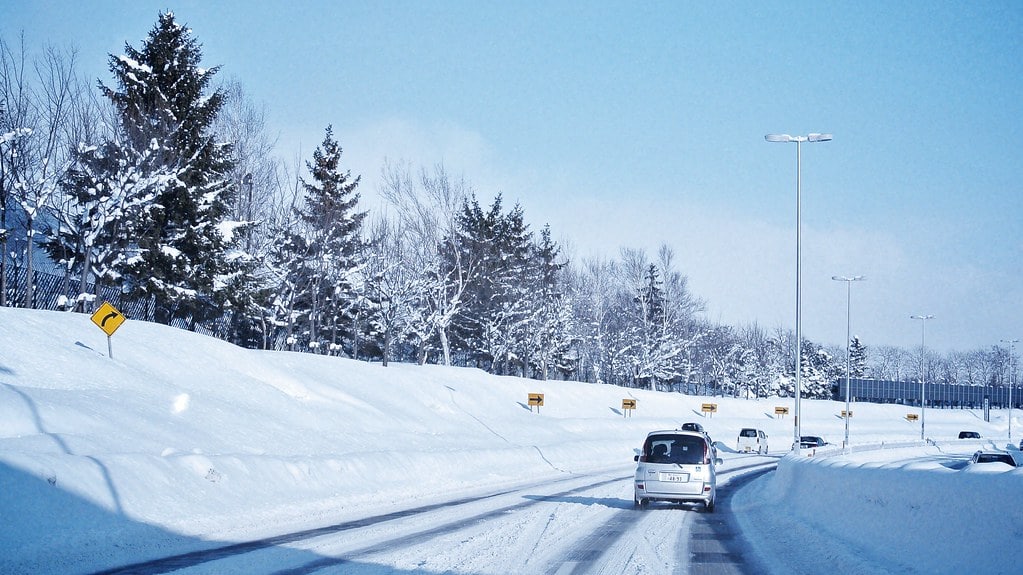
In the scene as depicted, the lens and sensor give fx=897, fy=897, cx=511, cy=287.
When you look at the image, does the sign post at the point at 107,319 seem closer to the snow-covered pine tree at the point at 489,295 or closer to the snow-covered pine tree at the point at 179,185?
the snow-covered pine tree at the point at 179,185

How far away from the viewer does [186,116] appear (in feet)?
130

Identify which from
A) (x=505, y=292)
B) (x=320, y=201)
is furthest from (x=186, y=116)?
(x=505, y=292)

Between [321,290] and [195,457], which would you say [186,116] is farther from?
[195,457]

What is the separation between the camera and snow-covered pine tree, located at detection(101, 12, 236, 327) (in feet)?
120

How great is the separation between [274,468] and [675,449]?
8.80 meters

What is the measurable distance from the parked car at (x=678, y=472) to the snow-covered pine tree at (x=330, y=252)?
31.5m

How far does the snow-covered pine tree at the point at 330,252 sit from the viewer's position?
49.1 meters

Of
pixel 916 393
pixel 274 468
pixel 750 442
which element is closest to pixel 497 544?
pixel 274 468

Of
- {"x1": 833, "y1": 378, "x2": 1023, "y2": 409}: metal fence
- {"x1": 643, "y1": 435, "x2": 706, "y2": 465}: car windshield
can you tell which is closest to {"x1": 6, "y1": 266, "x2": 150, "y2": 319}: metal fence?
{"x1": 643, "y1": 435, "x2": 706, "y2": 465}: car windshield

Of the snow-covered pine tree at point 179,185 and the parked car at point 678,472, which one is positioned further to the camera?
the snow-covered pine tree at point 179,185

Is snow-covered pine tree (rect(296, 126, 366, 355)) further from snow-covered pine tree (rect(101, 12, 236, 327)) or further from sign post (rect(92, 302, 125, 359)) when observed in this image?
sign post (rect(92, 302, 125, 359))

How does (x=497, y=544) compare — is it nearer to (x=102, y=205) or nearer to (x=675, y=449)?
(x=675, y=449)

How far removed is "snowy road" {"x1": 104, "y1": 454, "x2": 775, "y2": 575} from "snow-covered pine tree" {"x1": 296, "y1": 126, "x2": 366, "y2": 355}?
30.7m

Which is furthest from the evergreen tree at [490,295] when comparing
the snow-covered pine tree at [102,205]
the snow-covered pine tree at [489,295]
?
the snow-covered pine tree at [102,205]
